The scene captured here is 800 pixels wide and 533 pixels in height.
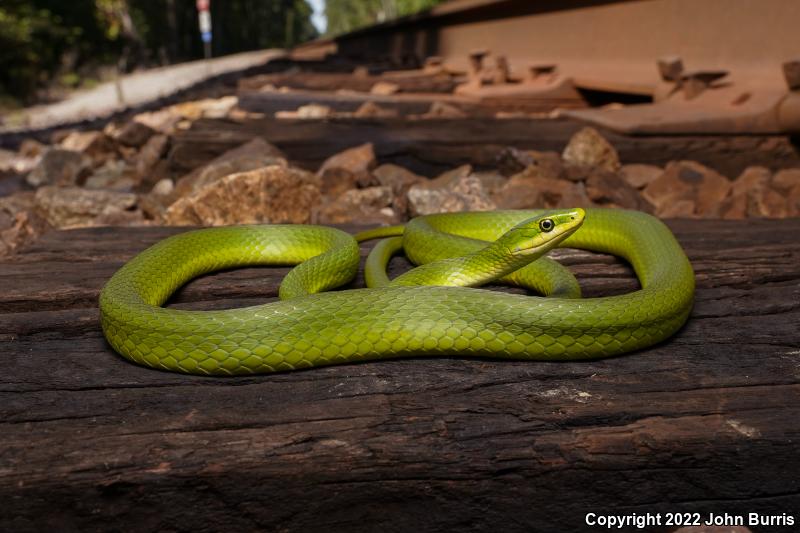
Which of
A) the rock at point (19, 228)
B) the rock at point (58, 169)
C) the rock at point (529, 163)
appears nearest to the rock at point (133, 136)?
the rock at point (58, 169)

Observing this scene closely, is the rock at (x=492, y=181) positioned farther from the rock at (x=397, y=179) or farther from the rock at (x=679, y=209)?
the rock at (x=679, y=209)

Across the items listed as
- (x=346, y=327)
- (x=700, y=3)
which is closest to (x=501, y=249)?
(x=346, y=327)

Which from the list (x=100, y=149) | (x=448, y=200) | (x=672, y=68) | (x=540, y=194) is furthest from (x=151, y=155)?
(x=672, y=68)

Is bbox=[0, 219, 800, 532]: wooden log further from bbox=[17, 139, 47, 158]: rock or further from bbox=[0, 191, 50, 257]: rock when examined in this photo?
bbox=[17, 139, 47, 158]: rock

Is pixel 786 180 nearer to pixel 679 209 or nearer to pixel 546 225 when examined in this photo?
pixel 679 209

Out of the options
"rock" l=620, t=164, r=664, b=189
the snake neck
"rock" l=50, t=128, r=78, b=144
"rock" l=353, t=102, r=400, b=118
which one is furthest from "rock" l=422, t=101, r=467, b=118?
"rock" l=50, t=128, r=78, b=144

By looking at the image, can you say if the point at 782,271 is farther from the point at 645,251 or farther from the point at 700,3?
the point at 700,3

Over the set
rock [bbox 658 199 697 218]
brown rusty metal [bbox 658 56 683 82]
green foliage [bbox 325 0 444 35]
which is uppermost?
green foliage [bbox 325 0 444 35]
